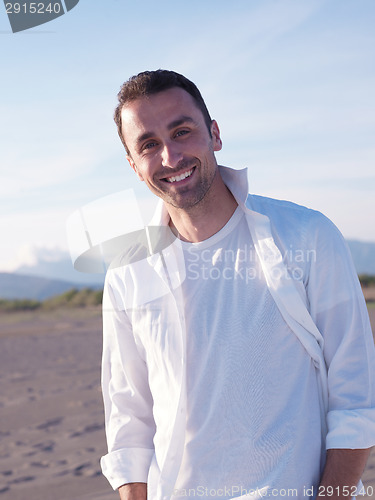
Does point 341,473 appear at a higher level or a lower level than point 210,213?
lower

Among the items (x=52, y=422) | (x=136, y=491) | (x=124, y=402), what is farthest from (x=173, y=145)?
(x=52, y=422)

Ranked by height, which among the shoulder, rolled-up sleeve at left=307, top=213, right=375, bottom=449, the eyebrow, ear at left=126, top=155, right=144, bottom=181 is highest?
the eyebrow

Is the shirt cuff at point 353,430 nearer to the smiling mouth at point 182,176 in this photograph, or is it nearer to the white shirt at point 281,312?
the white shirt at point 281,312

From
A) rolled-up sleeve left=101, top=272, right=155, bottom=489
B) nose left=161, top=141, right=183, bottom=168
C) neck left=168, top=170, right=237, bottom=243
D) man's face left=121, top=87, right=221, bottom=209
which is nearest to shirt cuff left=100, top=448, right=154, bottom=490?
rolled-up sleeve left=101, top=272, right=155, bottom=489

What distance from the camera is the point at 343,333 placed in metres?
1.86

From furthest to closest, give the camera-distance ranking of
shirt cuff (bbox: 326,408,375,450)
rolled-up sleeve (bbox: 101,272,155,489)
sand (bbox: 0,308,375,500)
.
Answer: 1. sand (bbox: 0,308,375,500)
2. rolled-up sleeve (bbox: 101,272,155,489)
3. shirt cuff (bbox: 326,408,375,450)

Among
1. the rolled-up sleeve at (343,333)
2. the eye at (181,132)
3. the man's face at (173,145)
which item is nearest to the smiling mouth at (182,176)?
the man's face at (173,145)

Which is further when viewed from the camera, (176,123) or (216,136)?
(216,136)

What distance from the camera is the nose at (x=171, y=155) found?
6.91 feet

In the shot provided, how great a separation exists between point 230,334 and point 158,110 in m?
0.81

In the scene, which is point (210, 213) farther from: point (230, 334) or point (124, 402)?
point (124, 402)

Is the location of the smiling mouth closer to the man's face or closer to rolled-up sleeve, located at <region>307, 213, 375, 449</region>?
the man's face

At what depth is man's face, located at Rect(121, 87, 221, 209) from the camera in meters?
2.11

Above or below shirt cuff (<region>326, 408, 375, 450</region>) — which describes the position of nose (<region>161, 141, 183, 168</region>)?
above
